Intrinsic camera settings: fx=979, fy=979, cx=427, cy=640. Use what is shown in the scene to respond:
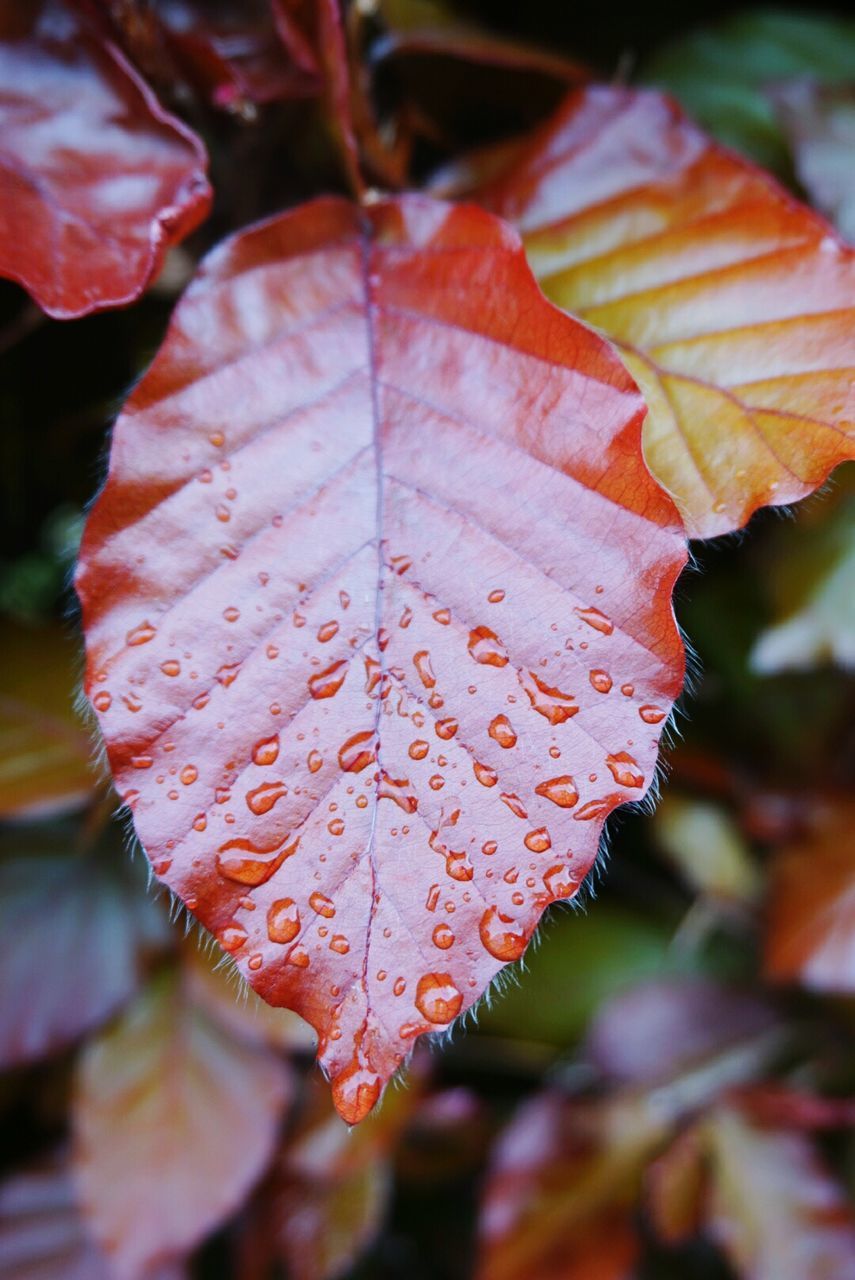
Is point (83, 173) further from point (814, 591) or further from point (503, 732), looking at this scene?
point (814, 591)

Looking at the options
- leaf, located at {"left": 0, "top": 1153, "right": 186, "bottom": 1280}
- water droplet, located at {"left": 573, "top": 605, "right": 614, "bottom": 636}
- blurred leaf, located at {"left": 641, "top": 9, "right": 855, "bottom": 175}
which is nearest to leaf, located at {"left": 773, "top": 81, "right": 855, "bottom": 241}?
blurred leaf, located at {"left": 641, "top": 9, "right": 855, "bottom": 175}

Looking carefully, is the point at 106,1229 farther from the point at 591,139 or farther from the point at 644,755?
the point at 591,139

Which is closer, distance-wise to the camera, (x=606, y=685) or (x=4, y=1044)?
(x=606, y=685)

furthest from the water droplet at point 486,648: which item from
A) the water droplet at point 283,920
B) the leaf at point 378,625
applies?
the water droplet at point 283,920

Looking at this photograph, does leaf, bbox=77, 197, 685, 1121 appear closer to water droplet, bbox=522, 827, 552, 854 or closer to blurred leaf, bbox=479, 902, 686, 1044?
water droplet, bbox=522, 827, 552, 854

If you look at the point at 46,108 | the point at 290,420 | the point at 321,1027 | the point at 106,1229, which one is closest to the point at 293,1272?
the point at 106,1229
